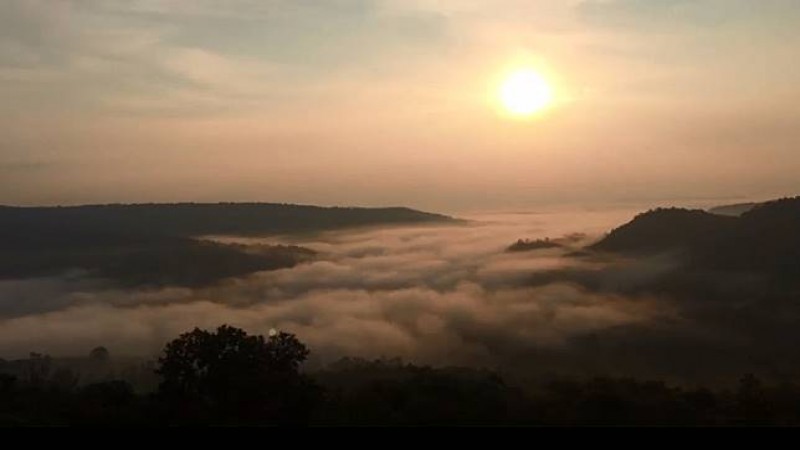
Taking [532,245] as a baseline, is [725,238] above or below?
above

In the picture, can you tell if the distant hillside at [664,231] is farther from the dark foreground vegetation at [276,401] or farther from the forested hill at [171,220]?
the dark foreground vegetation at [276,401]

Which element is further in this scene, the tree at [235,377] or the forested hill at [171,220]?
the forested hill at [171,220]

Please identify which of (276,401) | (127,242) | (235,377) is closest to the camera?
(276,401)

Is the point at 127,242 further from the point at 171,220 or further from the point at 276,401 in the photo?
the point at 276,401

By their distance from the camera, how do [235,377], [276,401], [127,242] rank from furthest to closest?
1. [127,242]
2. [235,377]
3. [276,401]

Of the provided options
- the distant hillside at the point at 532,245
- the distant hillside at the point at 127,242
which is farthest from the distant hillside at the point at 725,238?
the distant hillside at the point at 127,242

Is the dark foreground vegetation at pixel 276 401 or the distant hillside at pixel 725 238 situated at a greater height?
the distant hillside at pixel 725 238

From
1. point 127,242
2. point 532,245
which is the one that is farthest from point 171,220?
point 532,245

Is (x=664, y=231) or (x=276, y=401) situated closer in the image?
(x=276, y=401)
